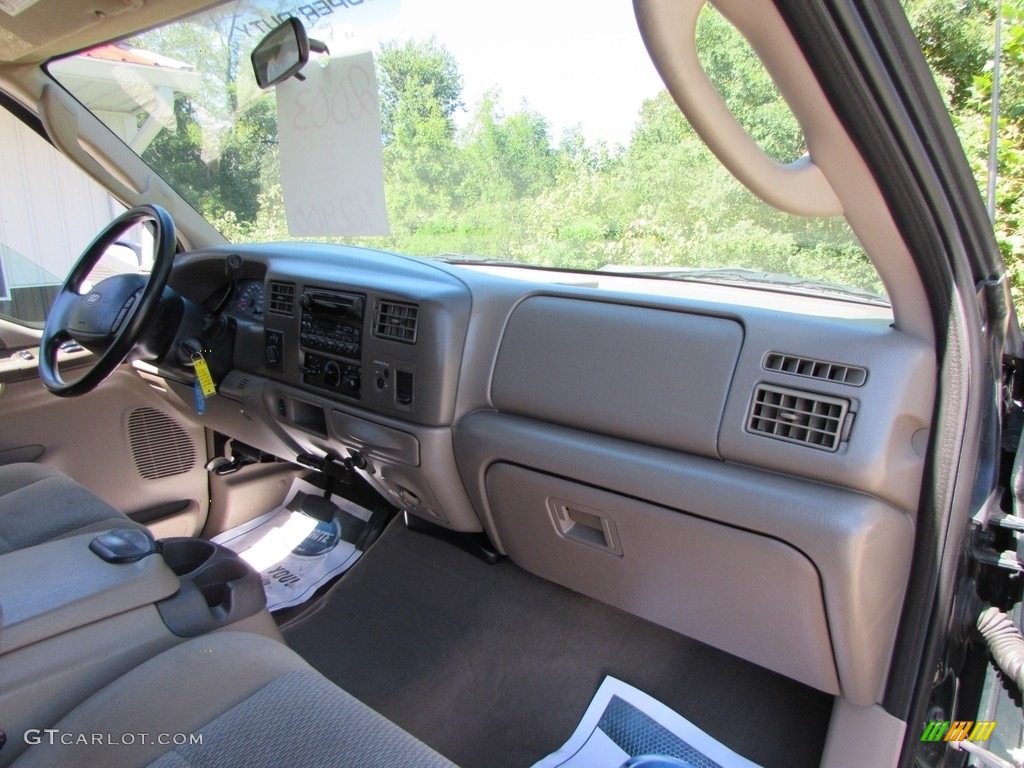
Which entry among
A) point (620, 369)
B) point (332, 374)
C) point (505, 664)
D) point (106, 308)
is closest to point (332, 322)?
point (332, 374)

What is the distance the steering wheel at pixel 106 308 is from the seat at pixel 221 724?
0.94 m

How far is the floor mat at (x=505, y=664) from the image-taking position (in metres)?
1.71

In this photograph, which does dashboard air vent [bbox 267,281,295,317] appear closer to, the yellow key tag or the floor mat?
the yellow key tag

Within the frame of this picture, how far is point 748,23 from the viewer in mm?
801

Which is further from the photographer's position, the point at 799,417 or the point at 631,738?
the point at 631,738

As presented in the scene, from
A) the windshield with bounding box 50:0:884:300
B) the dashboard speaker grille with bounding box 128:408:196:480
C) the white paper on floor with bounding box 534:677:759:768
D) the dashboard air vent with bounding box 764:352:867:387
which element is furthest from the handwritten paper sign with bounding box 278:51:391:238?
the white paper on floor with bounding box 534:677:759:768

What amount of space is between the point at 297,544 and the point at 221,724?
5.55 ft

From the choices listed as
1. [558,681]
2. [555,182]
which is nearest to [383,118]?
[555,182]

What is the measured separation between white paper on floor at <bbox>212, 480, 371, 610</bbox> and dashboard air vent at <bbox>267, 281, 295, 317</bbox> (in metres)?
0.88

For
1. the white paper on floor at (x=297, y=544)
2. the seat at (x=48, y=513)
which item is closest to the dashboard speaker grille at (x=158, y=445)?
the white paper on floor at (x=297, y=544)

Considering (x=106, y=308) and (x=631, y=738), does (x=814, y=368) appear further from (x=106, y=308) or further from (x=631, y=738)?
(x=106, y=308)

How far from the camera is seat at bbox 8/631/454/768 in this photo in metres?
0.98

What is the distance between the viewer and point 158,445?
8.77ft
